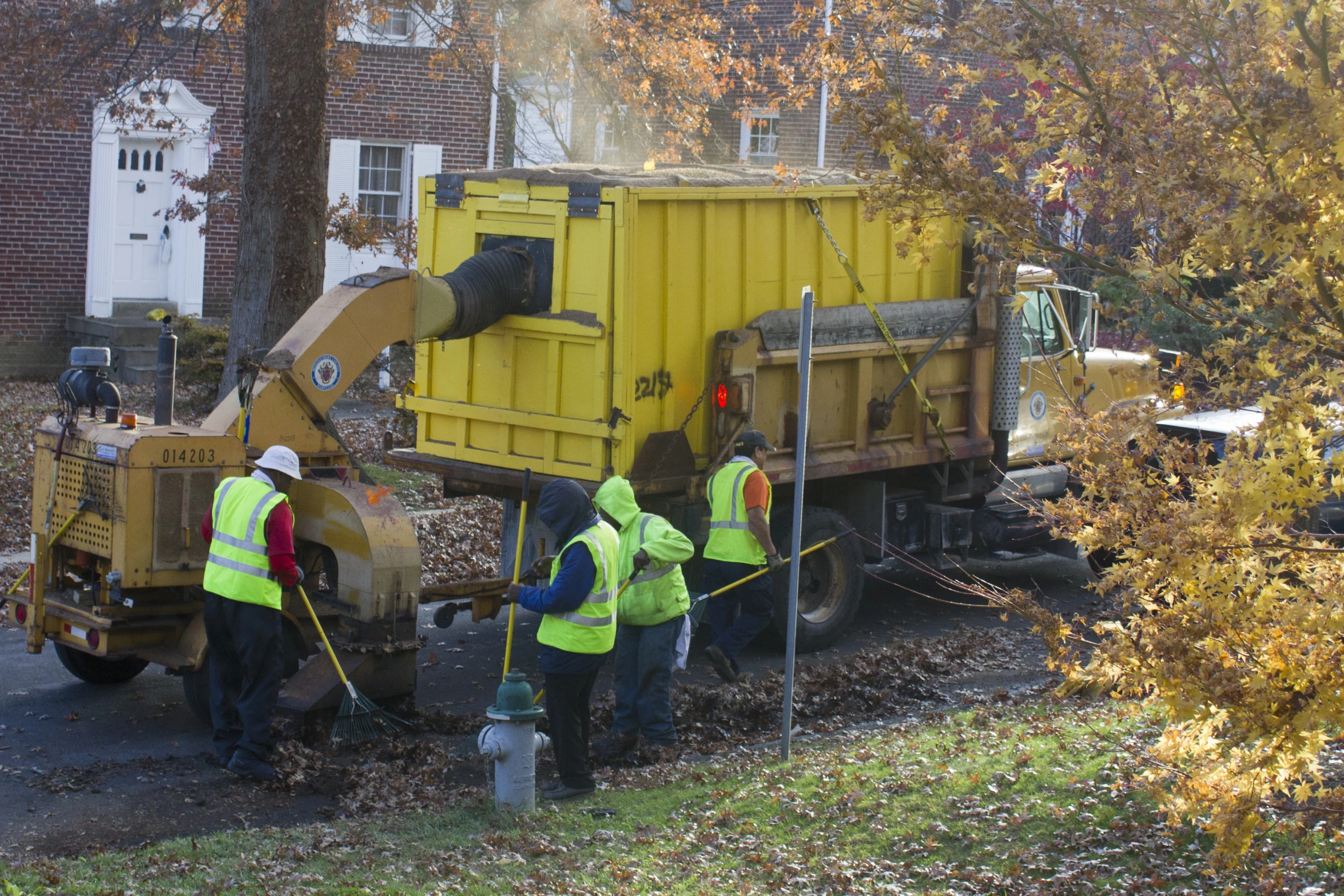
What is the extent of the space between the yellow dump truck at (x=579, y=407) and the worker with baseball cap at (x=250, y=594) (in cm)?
40

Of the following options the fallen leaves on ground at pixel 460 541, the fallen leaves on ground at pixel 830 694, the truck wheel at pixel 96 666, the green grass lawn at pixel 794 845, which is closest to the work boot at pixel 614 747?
the fallen leaves on ground at pixel 830 694

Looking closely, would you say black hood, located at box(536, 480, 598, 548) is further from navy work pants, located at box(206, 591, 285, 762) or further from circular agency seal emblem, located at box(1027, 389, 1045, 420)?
circular agency seal emblem, located at box(1027, 389, 1045, 420)

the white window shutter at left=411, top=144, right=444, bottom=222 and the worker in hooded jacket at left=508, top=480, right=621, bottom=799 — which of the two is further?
the white window shutter at left=411, top=144, right=444, bottom=222

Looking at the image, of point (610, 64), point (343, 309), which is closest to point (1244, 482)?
point (343, 309)

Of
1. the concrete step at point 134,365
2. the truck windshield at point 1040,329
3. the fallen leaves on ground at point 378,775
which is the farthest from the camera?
the concrete step at point 134,365

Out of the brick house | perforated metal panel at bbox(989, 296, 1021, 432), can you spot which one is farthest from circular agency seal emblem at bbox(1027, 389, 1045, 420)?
the brick house

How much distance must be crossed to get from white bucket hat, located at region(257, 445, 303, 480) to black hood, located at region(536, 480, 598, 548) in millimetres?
1485

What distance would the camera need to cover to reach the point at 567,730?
665cm

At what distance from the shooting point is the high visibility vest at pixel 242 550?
6895mm

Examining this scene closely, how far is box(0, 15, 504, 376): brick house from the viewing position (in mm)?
18938

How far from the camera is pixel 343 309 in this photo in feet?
25.7

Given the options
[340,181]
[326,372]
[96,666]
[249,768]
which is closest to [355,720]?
[249,768]

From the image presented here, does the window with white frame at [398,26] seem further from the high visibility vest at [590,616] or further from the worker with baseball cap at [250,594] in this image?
the high visibility vest at [590,616]

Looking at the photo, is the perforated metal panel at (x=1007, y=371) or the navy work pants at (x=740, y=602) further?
the perforated metal panel at (x=1007, y=371)
